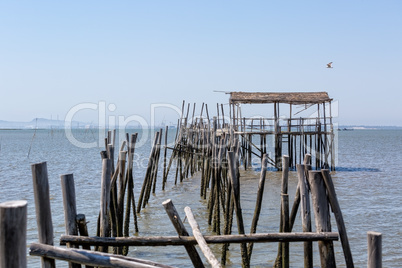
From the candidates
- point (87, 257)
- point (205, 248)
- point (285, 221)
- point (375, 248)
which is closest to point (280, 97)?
point (285, 221)

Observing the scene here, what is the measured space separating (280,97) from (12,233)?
Answer: 21.4 meters

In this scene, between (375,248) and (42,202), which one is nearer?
(375,248)

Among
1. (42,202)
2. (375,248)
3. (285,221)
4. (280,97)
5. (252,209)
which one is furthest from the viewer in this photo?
(280,97)

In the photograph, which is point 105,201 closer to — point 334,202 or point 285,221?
point 285,221

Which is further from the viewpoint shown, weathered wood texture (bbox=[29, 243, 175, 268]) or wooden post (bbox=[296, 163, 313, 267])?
wooden post (bbox=[296, 163, 313, 267])

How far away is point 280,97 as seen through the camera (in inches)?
931

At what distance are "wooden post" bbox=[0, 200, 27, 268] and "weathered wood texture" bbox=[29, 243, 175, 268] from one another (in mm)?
822

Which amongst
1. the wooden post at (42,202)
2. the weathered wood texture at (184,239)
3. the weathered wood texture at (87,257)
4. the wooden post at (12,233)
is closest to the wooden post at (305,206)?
the weathered wood texture at (184,239)

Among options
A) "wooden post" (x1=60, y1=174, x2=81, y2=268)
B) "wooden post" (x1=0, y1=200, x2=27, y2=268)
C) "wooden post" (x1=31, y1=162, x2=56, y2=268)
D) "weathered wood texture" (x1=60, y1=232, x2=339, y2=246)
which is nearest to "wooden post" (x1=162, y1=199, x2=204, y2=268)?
"weathered wood texture" (x1=60, y1=232, x2=339, y2=246)

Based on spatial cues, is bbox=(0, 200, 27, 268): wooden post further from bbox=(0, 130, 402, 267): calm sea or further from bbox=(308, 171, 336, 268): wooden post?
bbox=(0, 130, 402, 267): calm sea

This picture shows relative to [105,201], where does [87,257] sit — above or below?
below

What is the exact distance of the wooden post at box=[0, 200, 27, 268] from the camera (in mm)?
3092

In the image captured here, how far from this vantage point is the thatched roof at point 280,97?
2352 centimetres

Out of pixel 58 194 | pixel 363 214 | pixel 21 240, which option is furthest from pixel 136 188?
pixel 21 240
